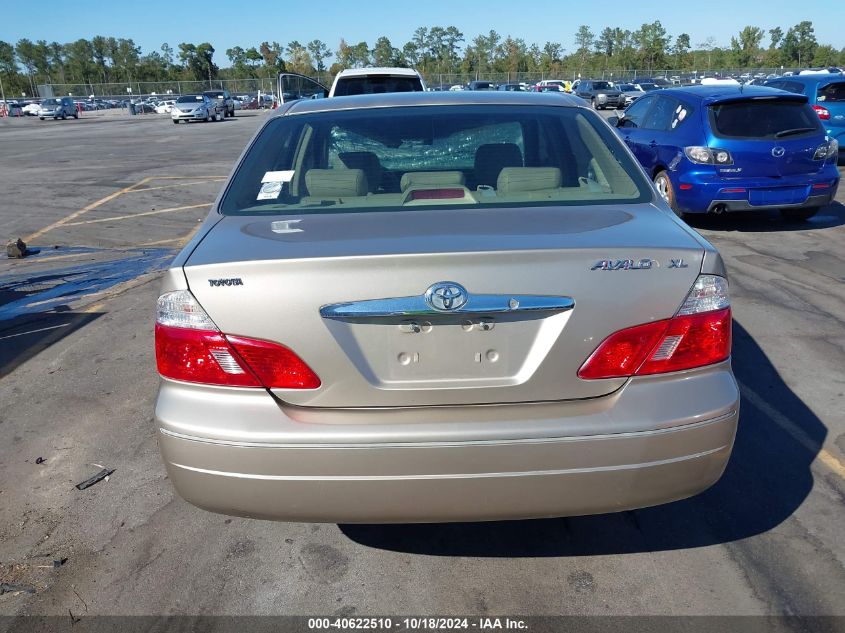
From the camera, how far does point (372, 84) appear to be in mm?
14516

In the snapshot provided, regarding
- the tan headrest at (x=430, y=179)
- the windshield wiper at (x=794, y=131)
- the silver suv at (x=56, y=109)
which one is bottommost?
the silver suv at (x=56, y=109)

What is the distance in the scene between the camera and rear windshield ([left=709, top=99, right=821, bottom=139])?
27.0ft

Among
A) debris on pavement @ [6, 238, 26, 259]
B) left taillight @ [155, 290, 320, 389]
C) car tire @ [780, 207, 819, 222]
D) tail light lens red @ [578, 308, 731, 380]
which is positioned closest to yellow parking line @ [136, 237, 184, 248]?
debris on pavement @ [6, 238, 26, 259]

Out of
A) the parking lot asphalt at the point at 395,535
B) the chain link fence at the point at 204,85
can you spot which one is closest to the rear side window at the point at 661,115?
the parking lot asphalt at the point at 395,535

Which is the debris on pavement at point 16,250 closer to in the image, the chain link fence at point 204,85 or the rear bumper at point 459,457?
the rear bumper at point 459,457

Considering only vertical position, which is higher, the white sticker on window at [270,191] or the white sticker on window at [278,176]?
the white sticker on window at [278,176]

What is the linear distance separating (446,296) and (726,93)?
25.7 ft

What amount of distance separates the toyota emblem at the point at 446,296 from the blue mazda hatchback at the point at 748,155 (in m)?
6.80

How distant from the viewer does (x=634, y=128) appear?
392 inches

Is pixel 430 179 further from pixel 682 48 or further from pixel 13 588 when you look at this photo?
pixel 682 48

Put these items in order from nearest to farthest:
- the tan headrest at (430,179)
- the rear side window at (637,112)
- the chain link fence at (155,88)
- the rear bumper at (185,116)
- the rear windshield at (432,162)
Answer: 1. the rear windshield at (432,162)
2. the tan headrest at (430,179)
3. the rear side window at (637,112)
4. the rear bumper at (185,116)
5. the chain link fence at (155,88)

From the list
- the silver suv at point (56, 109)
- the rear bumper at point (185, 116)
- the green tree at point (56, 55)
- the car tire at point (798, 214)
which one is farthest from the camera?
the green tree at point (56, 55)

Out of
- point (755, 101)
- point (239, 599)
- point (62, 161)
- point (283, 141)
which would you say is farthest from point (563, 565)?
point (62, 161)

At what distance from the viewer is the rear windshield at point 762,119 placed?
8219mm
